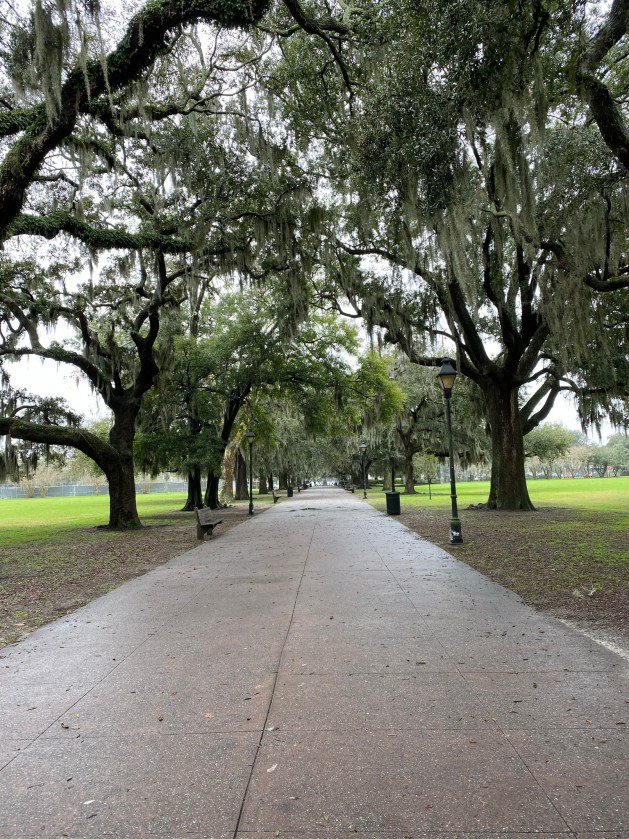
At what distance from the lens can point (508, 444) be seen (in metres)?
18.9

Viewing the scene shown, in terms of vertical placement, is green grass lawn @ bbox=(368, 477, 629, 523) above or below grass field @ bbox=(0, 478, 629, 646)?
below

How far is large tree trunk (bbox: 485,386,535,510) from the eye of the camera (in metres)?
18.9

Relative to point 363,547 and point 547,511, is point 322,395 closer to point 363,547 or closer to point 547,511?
point 547,511

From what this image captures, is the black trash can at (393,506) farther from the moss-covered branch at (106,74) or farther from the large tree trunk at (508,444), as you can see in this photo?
the moss-covered branch at (106,74)

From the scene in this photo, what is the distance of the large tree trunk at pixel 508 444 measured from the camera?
18922mm

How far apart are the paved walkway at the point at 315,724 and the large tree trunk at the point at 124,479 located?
39.2 feet

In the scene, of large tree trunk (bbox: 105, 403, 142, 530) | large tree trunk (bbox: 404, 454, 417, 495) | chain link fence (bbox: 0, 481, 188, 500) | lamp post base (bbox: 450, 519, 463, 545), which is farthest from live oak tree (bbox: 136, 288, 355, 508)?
chain link fence (bbox: 0, 481, 188, 500)

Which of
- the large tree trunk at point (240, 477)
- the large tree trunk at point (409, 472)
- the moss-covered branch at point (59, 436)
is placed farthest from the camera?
the large tree trunk at point (240, 477)

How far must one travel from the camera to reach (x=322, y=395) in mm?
22703

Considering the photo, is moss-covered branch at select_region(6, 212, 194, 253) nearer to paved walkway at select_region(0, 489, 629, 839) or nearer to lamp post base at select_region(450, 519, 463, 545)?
paved walkway at select_region(0, 489, 629, 839)

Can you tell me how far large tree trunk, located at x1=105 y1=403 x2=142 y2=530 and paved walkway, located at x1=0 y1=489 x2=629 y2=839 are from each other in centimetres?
1195

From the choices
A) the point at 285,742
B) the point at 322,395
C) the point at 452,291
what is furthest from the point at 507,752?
the point at 322,395

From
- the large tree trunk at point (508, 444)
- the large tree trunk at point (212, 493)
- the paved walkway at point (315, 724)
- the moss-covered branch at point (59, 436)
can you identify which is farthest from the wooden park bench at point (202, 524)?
the large tree trunk at point (212, 493)

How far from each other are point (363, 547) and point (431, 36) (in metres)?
8.65
